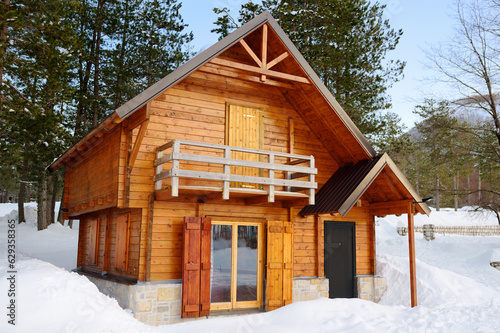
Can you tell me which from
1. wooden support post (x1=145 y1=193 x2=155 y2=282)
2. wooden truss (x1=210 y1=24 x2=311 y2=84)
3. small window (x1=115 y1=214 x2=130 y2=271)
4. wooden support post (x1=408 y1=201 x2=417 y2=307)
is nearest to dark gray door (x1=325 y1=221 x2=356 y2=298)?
wooden support post (x1=408 y1=201 x2=417 y2=307)

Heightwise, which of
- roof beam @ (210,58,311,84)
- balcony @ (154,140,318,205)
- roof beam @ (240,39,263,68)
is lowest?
balcony @ (154,140,318,205)

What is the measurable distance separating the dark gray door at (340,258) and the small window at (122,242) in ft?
19.6

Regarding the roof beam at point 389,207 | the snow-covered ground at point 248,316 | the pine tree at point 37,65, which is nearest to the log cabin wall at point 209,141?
the roof beam at point 389,207

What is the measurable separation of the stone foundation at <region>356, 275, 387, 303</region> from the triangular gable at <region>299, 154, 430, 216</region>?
2.37 m

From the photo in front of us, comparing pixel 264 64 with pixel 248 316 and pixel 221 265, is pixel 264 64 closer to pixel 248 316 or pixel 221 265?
pixel 221 265

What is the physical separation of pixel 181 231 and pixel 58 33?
33.2ft

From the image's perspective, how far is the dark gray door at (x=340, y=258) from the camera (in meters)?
13.3

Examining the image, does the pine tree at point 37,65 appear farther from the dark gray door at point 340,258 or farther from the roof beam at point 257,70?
the dark gray door at point 340,258

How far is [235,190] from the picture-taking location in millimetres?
10375

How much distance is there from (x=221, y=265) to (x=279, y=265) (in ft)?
5.46

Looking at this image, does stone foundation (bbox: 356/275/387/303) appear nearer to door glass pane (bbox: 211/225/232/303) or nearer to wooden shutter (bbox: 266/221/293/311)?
wooden shutter (bbox: 266/221/293/311)

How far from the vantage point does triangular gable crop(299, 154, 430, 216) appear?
11.5m

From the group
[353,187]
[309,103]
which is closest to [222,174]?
[353,187]

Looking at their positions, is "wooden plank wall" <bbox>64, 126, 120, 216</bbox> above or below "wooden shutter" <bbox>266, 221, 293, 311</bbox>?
above
